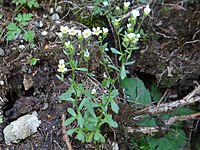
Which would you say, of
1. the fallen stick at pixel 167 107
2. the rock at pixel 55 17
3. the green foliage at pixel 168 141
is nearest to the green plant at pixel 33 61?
the rock at pixel 55 17

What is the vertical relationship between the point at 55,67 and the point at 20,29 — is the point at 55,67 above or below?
below

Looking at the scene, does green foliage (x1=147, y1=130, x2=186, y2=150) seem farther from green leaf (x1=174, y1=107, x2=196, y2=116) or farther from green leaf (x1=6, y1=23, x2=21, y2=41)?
green leaf (x1=6, y1=23, x2=21, y2=41)

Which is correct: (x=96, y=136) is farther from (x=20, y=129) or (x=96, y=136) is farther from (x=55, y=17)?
(x=55, y=17)

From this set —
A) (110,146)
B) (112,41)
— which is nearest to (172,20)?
(112,41)

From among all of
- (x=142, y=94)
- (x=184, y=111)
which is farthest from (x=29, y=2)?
(x=184, y=111)

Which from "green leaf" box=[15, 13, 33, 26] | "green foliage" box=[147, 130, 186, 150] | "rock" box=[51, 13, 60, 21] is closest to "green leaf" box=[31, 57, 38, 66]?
"green leaf" box=[15, 13, 33, 26]

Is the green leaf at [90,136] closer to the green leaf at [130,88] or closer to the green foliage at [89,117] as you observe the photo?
the green foliage at [89,117]
